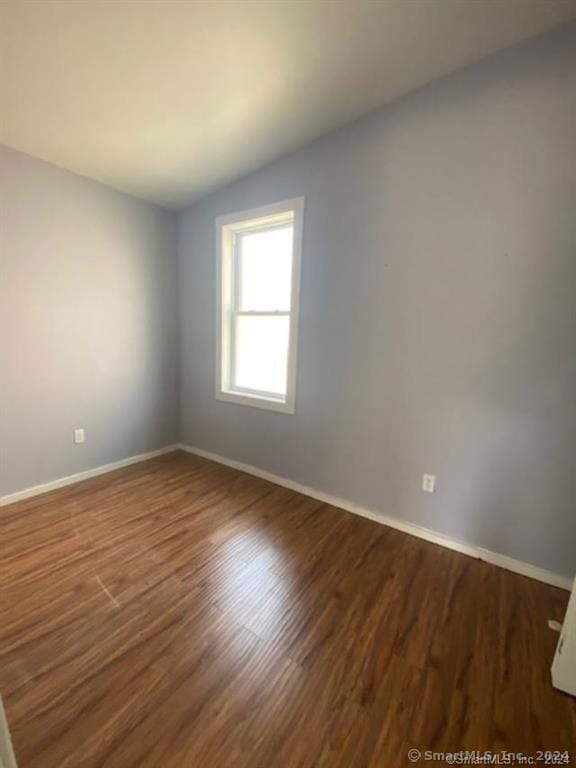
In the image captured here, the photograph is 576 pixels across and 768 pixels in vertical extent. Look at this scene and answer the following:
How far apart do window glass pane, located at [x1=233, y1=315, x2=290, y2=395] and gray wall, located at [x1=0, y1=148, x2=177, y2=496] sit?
0.80 m

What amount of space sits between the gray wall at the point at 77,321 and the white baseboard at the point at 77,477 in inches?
1.8

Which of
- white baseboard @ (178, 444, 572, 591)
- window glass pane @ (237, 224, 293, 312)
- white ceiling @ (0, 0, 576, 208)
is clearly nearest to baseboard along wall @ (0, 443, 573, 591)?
white baseboard @ (178, 444, 572, 591)

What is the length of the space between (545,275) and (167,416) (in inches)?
128

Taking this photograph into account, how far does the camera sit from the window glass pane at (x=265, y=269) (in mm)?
2670

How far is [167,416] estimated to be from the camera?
A: 133 inches

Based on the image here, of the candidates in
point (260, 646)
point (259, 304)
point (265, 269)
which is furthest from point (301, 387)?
point (260, 646)

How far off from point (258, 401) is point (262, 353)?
434mm

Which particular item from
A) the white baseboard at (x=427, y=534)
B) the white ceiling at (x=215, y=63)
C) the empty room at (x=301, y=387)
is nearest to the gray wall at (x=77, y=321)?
the empty room at (x=301, y=387)

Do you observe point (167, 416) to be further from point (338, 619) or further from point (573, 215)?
point (573, 215)

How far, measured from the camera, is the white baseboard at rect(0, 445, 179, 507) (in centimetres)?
233

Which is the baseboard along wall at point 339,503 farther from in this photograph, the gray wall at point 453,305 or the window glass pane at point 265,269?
the window glass pane at point 265,269

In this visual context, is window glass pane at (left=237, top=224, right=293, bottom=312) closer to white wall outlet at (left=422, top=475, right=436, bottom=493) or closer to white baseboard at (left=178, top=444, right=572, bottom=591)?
white baseboard at (left=178, top=444, right=572, bottom=591)

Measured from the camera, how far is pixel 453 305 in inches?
75.0

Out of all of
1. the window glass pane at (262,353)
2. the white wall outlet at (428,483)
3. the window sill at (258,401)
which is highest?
the window glass pane at (262,353)
